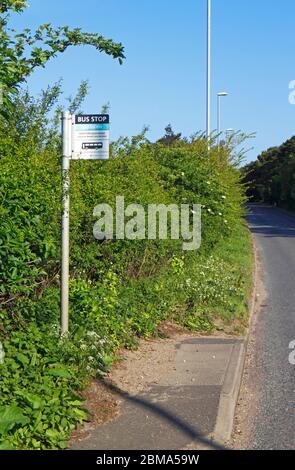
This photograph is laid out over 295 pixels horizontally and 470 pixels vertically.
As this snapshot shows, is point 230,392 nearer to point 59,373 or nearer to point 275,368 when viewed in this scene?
point 275,368

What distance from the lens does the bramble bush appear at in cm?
541

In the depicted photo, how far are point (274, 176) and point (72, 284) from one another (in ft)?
235

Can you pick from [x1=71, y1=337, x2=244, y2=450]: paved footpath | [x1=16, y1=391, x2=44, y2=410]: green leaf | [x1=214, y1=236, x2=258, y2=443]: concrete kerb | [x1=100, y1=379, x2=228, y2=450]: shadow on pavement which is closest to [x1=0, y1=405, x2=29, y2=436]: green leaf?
[x1=16, y1=391, x2=44, y2=410]: green leaf

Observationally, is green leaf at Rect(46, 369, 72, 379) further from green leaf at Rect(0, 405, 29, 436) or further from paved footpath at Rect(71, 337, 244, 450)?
green leaf at Rect(0, 405, 29, 436)

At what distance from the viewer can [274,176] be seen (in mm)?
77938

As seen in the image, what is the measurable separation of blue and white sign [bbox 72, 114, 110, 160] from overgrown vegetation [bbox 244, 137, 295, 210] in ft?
192

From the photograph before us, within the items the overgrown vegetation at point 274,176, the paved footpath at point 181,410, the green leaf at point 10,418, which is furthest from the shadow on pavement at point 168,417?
the overgrown vegetation at point 274,176

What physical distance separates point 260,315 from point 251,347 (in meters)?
2.47

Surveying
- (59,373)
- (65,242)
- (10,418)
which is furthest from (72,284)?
(10,418)

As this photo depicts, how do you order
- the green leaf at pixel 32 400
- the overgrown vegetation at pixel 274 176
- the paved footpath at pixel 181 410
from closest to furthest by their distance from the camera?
the green leaf at pixel 32 400, the paved footpath at pixel 181 410, the overgrown vegetation at pixel 274 176

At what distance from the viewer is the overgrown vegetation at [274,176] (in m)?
66.4

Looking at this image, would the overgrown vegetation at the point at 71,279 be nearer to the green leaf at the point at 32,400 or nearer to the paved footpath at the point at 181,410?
the green leaf at the point at 32,400

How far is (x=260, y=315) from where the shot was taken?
11.6 meters

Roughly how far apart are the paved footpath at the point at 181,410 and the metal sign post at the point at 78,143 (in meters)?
1.11
